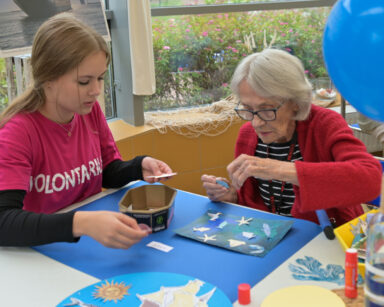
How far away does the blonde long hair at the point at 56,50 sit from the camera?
1.50 meters

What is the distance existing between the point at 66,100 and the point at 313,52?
9.24 ft

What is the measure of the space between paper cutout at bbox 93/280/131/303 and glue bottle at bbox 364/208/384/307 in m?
0.59

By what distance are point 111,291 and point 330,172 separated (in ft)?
2.39

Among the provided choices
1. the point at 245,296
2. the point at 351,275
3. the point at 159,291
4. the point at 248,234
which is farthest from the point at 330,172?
the point at 159,291

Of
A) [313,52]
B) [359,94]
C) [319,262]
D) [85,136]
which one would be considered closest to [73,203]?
[85,136]

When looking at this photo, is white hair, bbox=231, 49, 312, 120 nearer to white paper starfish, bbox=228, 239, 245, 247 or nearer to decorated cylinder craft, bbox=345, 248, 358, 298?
white paper starfish, bbox=228, 239, 245, 247

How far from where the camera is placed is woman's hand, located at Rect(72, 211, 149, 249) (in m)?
1.26

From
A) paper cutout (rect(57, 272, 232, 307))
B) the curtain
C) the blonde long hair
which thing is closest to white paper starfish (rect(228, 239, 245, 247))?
paper cutout (rect(57, 272, 232, 307))

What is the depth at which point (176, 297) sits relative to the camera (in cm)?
110

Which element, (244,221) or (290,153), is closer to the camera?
(244,221)

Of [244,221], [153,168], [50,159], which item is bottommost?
[244,221]

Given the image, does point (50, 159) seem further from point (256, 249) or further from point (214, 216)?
point (256, 249)

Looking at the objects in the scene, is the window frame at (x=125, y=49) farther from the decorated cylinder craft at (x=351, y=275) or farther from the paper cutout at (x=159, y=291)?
the decorated cylinder craft at (x=351, y=275)

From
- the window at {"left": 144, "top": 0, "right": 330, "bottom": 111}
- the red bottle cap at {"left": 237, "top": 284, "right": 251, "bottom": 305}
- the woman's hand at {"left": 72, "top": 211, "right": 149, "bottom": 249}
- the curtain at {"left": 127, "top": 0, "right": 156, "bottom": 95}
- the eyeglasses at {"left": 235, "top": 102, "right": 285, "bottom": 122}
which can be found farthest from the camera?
the window at {"left": 144, "top": 0, "right": 330, "bottom": 111}
